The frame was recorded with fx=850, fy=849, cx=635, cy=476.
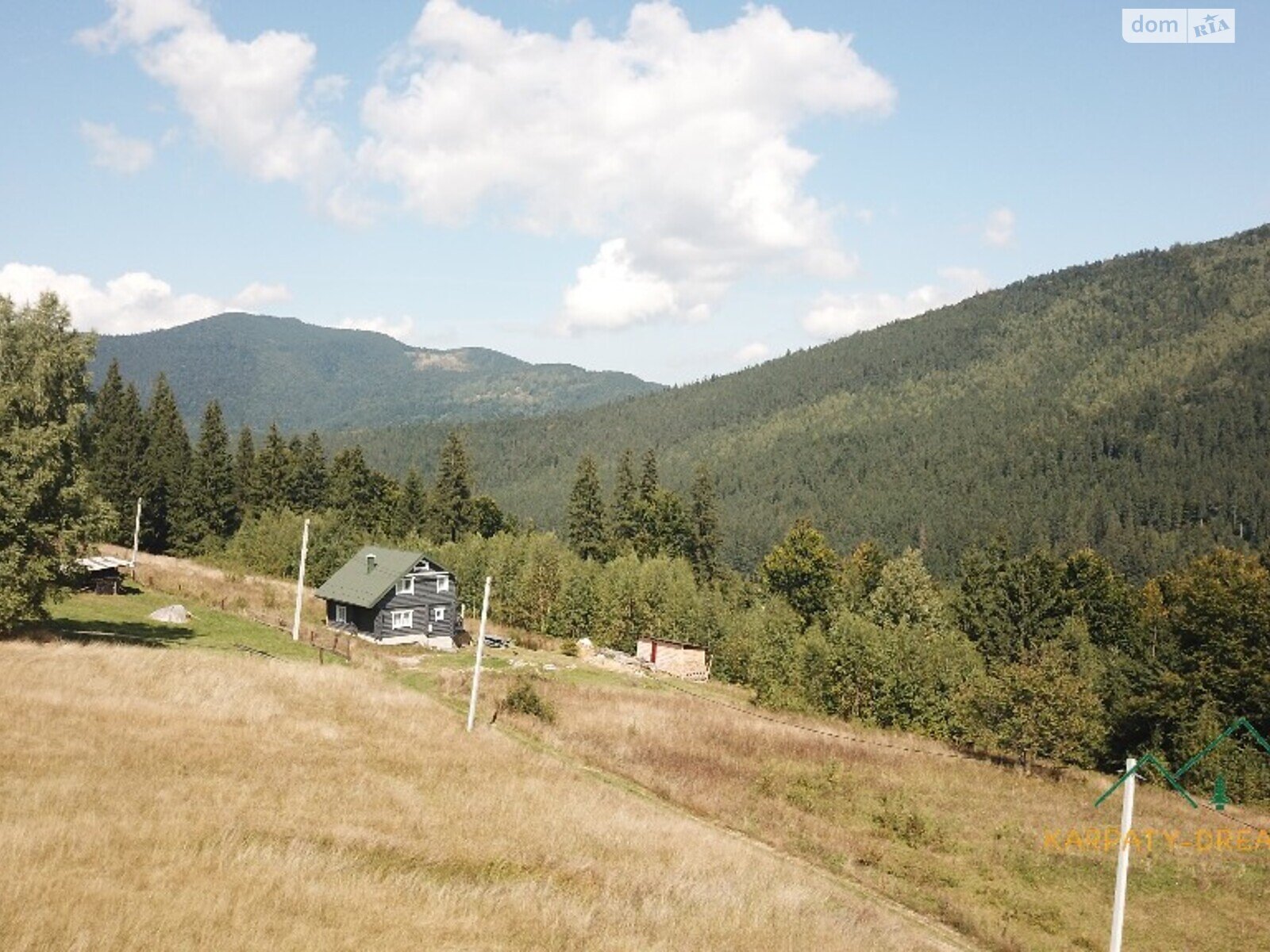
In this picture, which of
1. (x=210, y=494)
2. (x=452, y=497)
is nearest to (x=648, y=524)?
(x=452, y=497)

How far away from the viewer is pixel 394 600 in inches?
2370

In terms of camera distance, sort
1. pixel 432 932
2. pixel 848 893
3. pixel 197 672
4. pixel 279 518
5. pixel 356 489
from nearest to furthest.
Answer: pixel 432 932 < pixel 848 893 < pixel 197 672 < pixel 279 518 < pixel 356 489

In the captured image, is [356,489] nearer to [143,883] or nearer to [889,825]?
[889,825]

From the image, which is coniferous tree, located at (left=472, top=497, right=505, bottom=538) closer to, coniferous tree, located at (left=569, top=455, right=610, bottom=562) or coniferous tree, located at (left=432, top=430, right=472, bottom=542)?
coniferous tree, located at (left=432, top=430, right=472, bottom=542)

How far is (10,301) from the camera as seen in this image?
122 feet

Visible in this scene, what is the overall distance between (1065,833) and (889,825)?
20.3 feet

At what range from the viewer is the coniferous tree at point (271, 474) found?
95312 mm

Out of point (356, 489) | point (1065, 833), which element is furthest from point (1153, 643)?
point (356, 489)

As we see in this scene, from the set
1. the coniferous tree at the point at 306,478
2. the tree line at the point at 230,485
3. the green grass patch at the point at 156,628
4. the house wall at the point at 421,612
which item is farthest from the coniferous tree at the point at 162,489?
the house wall at the point at 421,612

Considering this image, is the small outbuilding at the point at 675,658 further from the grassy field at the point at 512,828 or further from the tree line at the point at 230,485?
the tree line at the point at 230,485

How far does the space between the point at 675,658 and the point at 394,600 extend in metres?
21.5

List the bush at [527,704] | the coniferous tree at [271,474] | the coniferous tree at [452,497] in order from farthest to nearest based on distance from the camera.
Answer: the coniferous tree at [452,497], the coniferous tree at [271,474], the bush at [527,704]

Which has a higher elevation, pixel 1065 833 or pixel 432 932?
pixel 432 932

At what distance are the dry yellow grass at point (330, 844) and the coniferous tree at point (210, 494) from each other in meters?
64.4
